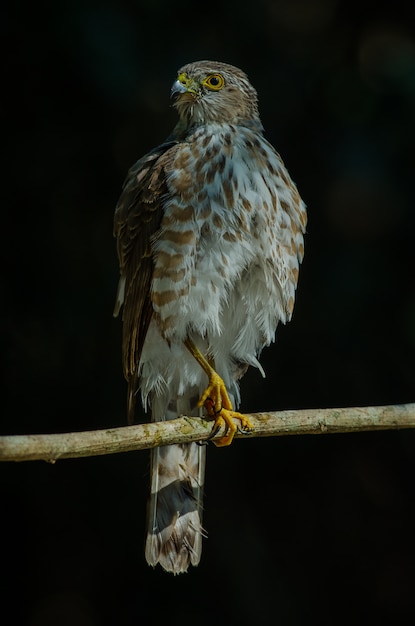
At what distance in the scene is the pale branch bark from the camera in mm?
3084

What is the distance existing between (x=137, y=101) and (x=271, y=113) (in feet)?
2.60

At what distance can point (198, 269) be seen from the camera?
406cm

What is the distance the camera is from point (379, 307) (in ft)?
17.8

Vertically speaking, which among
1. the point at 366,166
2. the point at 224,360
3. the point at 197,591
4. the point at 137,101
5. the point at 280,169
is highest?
the point at 137,101

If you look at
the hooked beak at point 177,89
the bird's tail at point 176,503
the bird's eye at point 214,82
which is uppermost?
the bird's eye at point 214,82

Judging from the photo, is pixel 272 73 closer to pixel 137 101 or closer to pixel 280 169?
pixel 137 101

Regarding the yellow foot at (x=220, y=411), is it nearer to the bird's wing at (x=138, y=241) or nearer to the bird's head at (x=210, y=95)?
the bird's wing at (x=138, y=241)

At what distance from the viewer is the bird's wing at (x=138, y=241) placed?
421 centimetres

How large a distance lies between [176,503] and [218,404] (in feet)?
2.16

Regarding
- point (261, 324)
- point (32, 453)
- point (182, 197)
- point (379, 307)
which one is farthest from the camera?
point (379, 307)

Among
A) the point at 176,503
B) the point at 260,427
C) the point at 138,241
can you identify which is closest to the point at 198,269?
the point at 138,241

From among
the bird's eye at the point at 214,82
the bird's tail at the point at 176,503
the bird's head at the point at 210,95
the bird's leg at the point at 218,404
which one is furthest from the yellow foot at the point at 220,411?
the bird's eye at the point at 214,82

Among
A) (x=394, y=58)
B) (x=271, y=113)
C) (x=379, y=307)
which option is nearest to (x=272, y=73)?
(x=271, y=113)

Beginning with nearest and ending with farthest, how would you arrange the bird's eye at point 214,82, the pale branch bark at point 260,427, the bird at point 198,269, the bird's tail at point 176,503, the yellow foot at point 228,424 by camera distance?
the pale branch bark at point 260,427 < the yellow foot at point 228,424 < the bird at point 198,269 < the bird's tail at point 176,503 < the bird's eye at point 214,82
